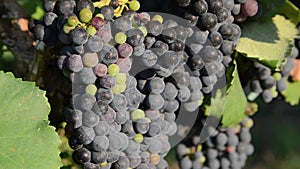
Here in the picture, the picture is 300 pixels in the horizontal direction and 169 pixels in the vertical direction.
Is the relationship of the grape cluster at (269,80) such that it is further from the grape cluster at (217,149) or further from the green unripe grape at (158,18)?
the green unripe grape at (158,18)

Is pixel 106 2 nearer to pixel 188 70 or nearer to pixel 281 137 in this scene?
pixel 188 70

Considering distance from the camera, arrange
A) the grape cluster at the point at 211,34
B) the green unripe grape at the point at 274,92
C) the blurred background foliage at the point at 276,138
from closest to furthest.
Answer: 1. the grape cluster at the point at 211,34
2. the green unripe grape at the point at 274,92
3. the blurred background foliage at the point at 276,138

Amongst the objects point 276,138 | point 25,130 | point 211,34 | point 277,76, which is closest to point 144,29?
point 211,34

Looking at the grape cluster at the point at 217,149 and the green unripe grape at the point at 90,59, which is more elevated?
the green unripe grape at the point at 90,59

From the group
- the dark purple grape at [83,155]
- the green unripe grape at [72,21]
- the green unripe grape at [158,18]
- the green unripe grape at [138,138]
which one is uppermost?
the green unripe grape at [72,21]

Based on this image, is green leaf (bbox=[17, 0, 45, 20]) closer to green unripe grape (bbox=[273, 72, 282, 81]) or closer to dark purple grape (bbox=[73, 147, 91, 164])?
dark purple grape (bbox=[73, 147, 91, 164])

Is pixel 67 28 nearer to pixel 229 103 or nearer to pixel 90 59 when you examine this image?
pixel 90 59

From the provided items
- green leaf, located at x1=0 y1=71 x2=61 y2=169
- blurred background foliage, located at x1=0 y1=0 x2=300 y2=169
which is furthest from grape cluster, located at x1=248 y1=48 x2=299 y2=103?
blurred background foliage, located at x1=0 y1=0 x2=300 y2=169

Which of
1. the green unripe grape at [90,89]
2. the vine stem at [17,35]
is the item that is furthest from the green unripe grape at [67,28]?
the vine stem at [17,35]
